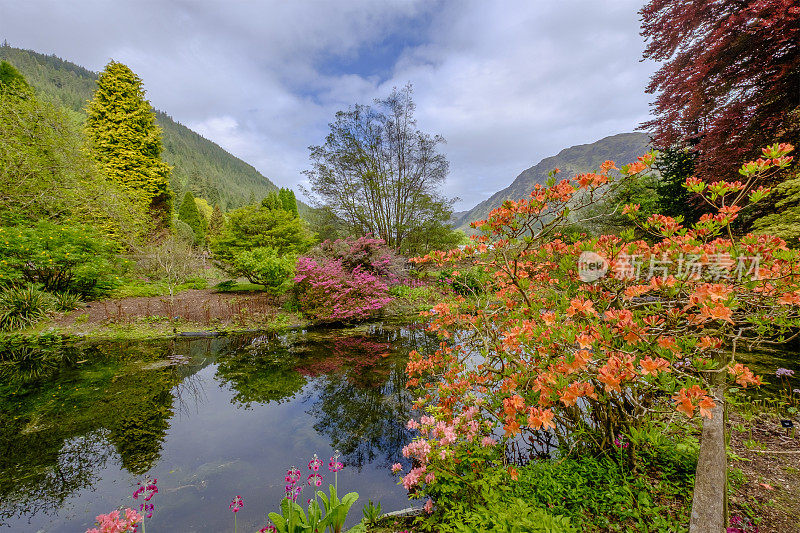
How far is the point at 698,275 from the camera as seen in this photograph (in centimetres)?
165

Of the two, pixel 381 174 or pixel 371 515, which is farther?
pixel 381 174

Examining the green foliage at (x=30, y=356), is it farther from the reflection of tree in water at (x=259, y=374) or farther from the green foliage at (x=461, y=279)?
the green foliage at (x=461, y=279)

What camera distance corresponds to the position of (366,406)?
12.5 feet

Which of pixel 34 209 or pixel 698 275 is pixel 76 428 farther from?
pixel 34 209

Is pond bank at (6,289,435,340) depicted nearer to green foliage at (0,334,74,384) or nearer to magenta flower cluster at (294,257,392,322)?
green foliage at (0,334,74,384)

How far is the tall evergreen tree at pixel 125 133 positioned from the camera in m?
12.7

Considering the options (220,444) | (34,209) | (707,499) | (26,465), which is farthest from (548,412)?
(34,209)

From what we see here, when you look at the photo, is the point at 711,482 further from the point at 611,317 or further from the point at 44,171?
the point at 44,171

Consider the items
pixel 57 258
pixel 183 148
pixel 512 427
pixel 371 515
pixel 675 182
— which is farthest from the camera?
pixel 183 148

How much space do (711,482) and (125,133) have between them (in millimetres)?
→ 19513

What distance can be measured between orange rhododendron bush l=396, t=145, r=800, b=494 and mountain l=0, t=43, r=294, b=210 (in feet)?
Result: 160

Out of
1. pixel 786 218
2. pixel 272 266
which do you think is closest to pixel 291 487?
pixel 272 266

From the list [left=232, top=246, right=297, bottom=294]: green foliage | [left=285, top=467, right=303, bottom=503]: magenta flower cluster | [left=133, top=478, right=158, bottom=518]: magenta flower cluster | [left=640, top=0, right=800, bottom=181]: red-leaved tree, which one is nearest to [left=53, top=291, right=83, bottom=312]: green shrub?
[left=232, top=246, right=297, bottom=294]: green foliage

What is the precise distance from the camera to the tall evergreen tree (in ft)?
41.7
